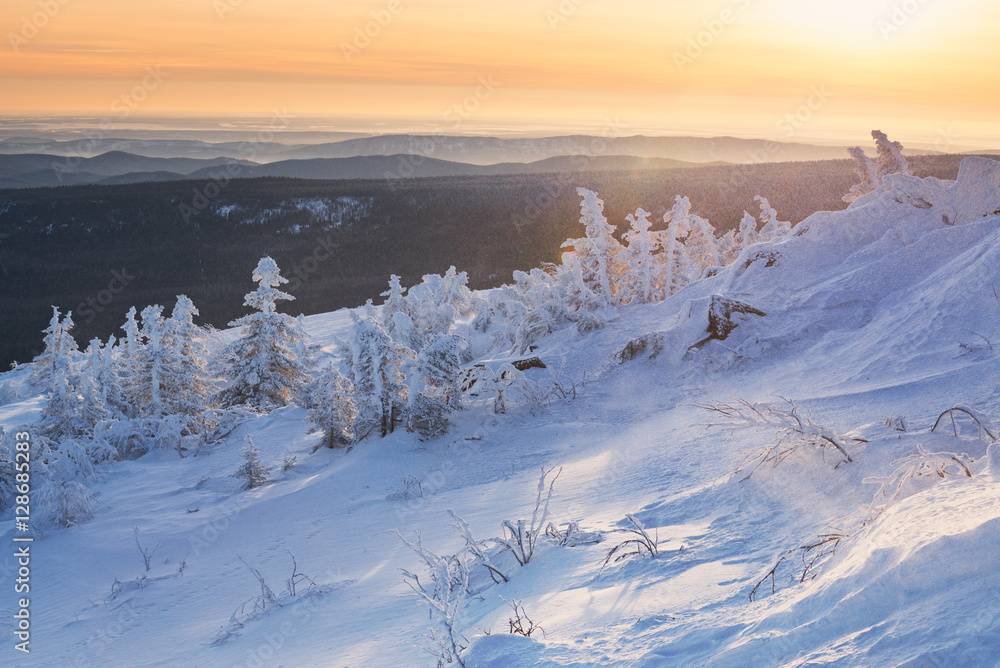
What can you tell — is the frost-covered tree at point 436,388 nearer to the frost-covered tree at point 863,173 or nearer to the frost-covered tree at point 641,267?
the frost-covered tree at point 641,267

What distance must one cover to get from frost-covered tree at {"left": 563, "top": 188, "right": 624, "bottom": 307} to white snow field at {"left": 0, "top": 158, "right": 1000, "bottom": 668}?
5154 mm

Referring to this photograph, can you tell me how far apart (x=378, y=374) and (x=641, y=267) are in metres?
8.98

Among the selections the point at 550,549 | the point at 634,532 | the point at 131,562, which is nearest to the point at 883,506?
the point at 634,532

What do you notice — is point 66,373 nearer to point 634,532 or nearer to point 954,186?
point 634,532

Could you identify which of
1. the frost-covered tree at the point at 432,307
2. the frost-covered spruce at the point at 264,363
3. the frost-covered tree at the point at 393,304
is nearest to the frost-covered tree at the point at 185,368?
the frost-covered spruce at the point at 264,363

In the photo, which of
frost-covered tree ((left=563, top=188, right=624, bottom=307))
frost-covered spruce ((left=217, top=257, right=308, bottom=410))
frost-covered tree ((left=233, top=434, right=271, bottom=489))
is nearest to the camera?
frost-covered tree ((left=233, top=434, right=271, bottom=489))

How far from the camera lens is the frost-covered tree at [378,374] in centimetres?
1003

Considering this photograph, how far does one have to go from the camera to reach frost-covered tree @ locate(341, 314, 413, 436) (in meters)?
10.0

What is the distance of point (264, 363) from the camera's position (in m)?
18.8

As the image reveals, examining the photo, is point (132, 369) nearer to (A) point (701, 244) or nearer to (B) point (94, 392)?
(B) point (94, 392)

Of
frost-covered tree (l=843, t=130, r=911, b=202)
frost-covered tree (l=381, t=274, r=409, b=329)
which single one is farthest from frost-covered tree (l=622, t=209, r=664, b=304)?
frost-covered tree (l=381, t=274, r=409, b=329)

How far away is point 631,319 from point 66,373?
13.6m

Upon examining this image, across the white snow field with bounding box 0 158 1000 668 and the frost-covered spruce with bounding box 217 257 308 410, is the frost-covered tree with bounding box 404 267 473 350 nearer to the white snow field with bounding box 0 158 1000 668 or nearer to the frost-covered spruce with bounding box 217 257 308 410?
the white snow field with bounding box 0 158 1000 668

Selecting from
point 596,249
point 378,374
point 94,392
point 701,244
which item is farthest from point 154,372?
point 701,244
